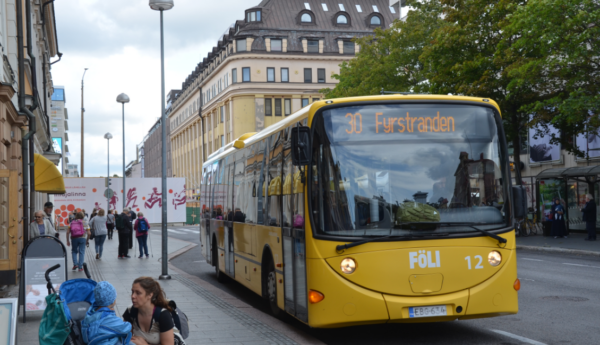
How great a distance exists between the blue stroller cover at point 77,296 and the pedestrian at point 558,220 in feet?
81.8

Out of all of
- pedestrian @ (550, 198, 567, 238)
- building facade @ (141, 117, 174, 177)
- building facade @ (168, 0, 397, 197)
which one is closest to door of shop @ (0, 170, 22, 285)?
pedestrian @ (550, 198, 567, 238)

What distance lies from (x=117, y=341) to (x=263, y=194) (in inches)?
245

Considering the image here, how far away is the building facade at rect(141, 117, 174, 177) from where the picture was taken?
5074 inches

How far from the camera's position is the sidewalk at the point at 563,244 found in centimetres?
2184

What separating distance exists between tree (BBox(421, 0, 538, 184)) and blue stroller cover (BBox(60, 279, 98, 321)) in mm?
24235

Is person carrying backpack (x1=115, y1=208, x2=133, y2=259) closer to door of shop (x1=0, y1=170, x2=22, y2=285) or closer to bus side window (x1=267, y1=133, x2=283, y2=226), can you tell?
door of shop (x1=0, y1=170, x2=22, y2=285)

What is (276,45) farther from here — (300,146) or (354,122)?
(300,146)

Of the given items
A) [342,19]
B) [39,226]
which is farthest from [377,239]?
[342,19]

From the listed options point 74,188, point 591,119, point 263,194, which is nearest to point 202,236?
point 263,194

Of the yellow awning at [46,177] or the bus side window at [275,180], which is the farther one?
the yellow awning at [46,177]

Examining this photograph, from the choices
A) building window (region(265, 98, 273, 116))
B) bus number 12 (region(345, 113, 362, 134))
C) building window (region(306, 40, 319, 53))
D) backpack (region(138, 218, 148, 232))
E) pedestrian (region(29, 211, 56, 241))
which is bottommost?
backpack (region(138, 218, 148, 232))

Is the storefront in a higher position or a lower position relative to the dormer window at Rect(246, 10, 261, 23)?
lower

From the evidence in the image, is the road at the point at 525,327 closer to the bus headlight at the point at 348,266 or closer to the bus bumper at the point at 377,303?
the bus bumper at the point at 377,303

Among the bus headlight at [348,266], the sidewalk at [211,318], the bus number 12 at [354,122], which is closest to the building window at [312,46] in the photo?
the sidewalk at [211,318]
